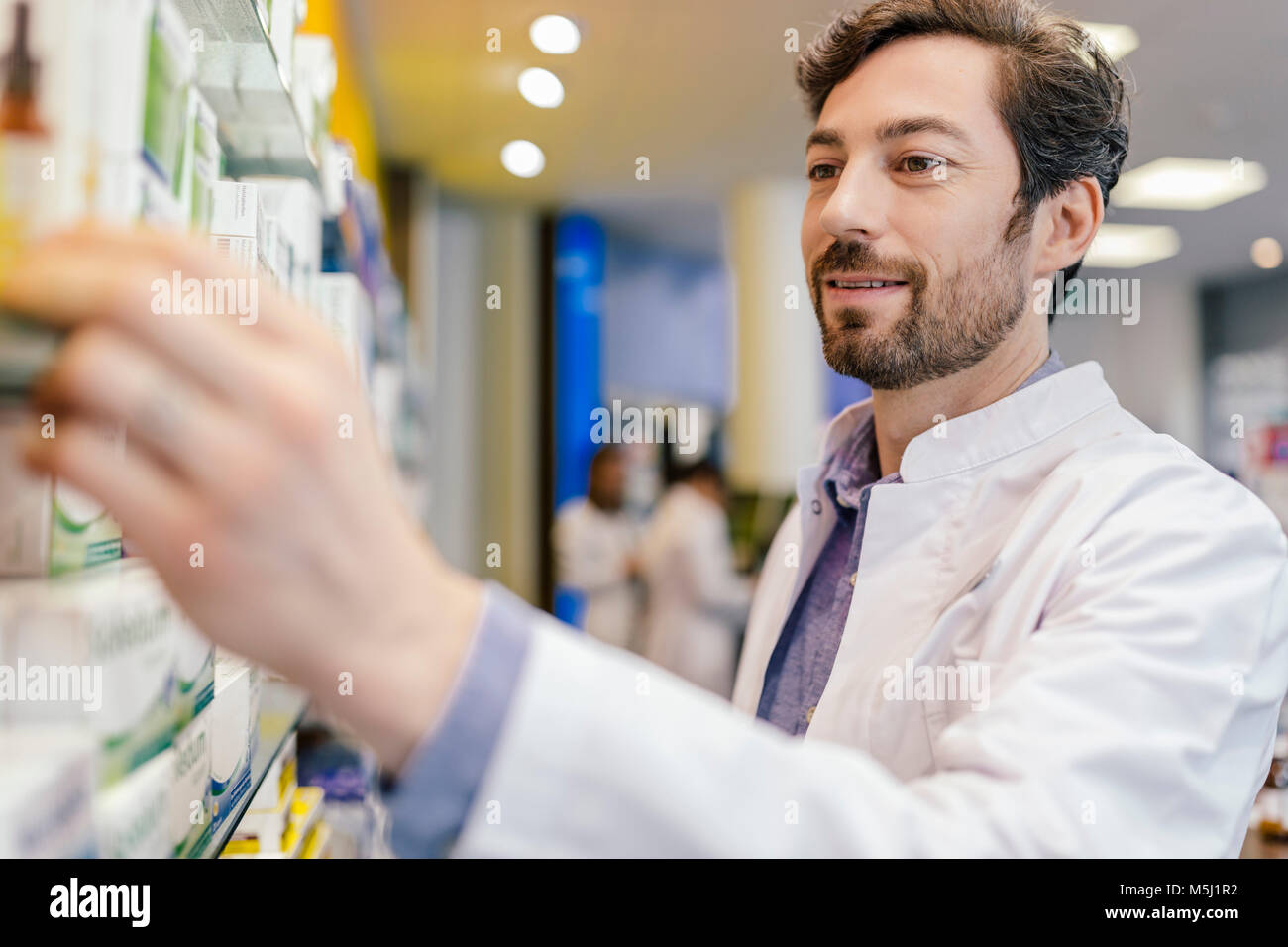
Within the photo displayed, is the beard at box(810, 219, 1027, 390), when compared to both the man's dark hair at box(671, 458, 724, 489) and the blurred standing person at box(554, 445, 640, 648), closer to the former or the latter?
the man's dark hair at box(671, 458, 724, 489)

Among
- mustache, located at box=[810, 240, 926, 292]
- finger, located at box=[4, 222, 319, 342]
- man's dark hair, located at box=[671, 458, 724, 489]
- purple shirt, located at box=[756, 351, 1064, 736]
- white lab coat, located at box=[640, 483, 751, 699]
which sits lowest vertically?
white lab coat, located at box=[640, 483, 751, 699]

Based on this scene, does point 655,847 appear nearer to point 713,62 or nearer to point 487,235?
point 713,62

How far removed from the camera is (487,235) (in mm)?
7125

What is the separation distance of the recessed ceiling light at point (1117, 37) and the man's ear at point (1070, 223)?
3.26m

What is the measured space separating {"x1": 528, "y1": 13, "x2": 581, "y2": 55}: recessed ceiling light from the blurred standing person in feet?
7.20

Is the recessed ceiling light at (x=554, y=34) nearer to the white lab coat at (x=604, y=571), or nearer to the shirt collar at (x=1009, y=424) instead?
the white lab coat at (x=604, y=571)

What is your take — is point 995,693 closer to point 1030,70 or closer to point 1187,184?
point 1030,70

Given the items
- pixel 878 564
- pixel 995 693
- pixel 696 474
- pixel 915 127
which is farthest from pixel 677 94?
pixel 995 693

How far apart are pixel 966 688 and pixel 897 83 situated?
74cm

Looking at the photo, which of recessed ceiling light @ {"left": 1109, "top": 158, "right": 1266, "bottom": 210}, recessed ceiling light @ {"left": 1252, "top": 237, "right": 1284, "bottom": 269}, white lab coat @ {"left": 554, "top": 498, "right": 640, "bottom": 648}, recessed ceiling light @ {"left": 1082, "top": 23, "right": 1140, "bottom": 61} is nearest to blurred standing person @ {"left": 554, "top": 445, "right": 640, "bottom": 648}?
white lab coat @ {"left": 554, "top": 498, "right": 640, "bottom": 648}

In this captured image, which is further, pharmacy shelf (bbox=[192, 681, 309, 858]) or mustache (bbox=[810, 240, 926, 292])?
mustache (bbox=[810, 240, 926, 292])

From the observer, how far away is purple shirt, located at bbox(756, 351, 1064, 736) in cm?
120

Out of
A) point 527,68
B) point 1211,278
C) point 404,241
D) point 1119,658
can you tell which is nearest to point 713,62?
point 527,68

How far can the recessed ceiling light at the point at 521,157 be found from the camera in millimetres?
5785
